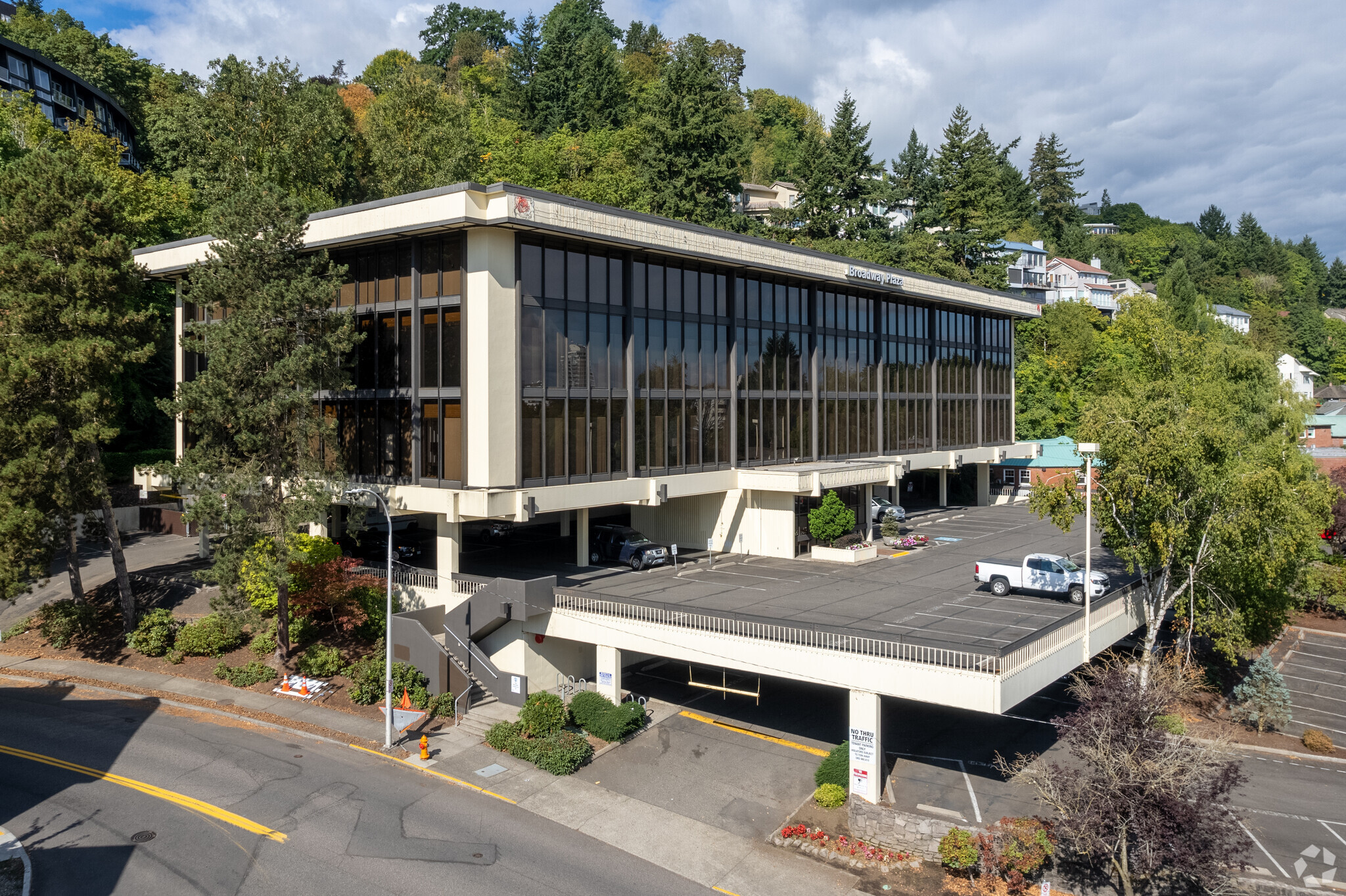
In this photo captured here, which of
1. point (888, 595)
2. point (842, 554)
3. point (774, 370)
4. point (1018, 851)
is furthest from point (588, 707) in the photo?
point (774, 370)

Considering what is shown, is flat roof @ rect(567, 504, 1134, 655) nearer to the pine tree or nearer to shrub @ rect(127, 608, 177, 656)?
the pine tree

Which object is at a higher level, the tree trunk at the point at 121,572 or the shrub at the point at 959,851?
the tree trunk at the point at 121,572

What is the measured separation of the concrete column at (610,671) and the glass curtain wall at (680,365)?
9779 millimetres

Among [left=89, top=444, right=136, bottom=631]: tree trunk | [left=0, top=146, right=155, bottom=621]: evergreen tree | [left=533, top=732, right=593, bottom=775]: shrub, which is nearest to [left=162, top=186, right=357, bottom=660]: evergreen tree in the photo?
[left=0, top=146, right=155, bottom=621]: evergreen tree

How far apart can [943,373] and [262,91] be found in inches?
1803

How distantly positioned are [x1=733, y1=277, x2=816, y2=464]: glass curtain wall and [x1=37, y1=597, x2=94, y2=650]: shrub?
28499 mm

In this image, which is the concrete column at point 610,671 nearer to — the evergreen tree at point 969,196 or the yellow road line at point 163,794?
the yellow road line at point 163,794

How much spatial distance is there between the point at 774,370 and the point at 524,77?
67.6 metres

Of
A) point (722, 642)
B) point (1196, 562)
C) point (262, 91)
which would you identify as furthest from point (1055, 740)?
point (262, 91)

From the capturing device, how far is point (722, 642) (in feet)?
88.0

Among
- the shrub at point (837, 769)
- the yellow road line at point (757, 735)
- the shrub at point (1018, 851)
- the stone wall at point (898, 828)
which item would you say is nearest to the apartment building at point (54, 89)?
the yellow road line at point (757, 735)

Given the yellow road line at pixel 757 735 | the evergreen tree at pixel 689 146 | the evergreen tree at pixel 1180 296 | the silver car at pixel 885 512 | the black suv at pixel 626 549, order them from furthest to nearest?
1. the evergreen tree at pixel 1180 296
2. the evergreen tree at pixel 689 146
3. the silver car at pixel 885 512
4. the black suv at pixel 626 549
5. the yellow road line at pixel 757 735

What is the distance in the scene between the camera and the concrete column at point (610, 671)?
29.8 metres

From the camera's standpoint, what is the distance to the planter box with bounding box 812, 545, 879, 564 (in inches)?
1597
